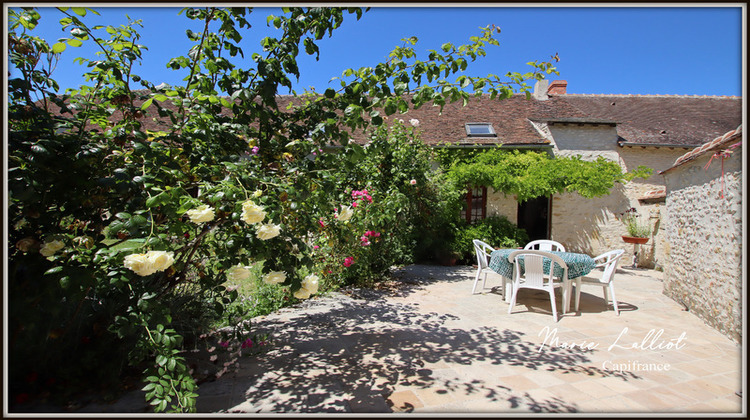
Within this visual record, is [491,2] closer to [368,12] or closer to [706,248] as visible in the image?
[368,12]

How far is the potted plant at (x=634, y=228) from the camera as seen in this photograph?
9422 millimetres

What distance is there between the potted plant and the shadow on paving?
731 centimetres

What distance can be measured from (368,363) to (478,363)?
97cm

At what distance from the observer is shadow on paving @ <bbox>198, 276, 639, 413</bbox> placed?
8.35ft

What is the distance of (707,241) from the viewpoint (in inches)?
176

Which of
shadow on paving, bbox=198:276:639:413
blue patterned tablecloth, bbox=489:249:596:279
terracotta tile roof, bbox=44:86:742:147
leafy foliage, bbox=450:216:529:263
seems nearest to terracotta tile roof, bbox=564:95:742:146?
terracotta tile roof, bbox=44:86:742:147

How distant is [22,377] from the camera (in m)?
2.33

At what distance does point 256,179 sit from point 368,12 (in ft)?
4.97

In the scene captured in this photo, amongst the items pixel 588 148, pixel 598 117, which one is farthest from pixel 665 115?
pixel 588 148

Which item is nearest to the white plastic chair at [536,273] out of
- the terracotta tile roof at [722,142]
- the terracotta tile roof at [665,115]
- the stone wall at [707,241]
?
the stone wall at [707,241]

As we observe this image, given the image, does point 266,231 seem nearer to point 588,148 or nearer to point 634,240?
point 634,240

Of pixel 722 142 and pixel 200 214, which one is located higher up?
pixel 722 142

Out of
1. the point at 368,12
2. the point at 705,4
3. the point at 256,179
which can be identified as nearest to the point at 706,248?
the point at 705,4

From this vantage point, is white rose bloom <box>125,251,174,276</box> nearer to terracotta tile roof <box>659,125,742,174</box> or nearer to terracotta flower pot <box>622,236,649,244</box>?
terracotta tile roof <box>659,125,742,174</box>
